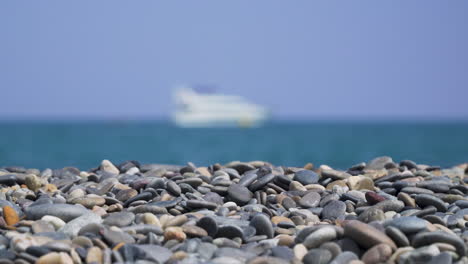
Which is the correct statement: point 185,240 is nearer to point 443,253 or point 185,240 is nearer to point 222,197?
point 222,197

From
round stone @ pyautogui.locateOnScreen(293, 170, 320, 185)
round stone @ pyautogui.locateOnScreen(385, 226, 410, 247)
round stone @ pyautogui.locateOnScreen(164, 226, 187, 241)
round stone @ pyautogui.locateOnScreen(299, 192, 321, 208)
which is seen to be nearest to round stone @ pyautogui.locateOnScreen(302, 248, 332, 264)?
round stone @ pyautogui.locateOnScreen(385, 226, 410, 247)

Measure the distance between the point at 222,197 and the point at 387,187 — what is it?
1308 millimetres

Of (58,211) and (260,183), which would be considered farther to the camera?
(260,183)

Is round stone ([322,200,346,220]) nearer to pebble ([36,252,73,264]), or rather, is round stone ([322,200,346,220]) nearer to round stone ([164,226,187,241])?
round stone ([164,226,187,241])

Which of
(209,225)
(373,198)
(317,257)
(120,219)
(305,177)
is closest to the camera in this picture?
(317,257)

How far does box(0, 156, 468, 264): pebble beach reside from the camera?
351 cm

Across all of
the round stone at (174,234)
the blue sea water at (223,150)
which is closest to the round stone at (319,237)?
the round stone at (174,234)

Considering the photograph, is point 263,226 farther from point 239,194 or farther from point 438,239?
point 438,239

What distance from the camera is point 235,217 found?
4191 mm

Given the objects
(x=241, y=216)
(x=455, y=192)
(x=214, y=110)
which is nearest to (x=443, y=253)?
(x=241, y=216)

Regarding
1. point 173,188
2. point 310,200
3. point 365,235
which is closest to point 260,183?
point 310,200

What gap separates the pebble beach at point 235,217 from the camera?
3.51 m

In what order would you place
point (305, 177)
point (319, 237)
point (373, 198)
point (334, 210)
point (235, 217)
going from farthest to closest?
point (305, 177) < point (373, 198) < point (334, 210) < point (235, 217) < point (319, 237)

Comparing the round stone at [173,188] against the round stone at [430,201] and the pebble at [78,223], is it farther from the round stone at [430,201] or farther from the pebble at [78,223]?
the round stone at [430,201]
